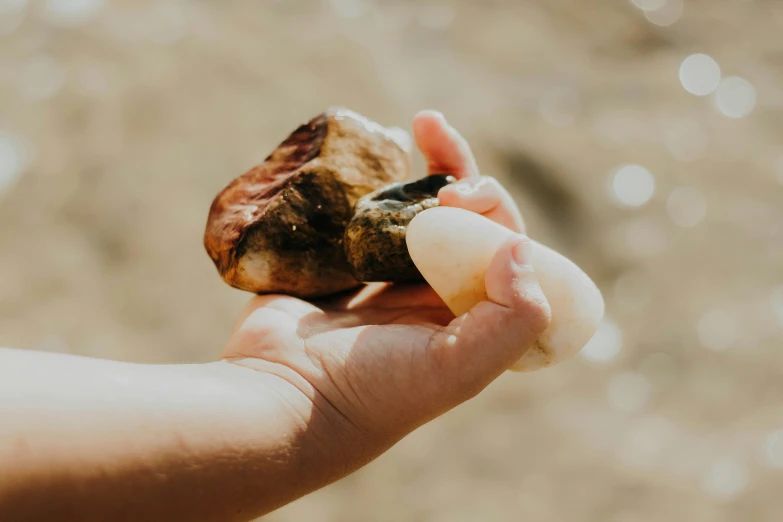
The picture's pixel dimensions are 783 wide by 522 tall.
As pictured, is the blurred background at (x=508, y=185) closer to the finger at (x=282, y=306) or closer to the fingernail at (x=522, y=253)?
the finger at (x=282, y=306)

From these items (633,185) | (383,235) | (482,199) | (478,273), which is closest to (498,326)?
(478,273)

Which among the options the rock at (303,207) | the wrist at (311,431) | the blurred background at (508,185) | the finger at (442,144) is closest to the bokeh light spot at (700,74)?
the blurred background at (508,185)

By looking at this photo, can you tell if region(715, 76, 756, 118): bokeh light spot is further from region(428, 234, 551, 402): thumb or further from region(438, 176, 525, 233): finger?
A: region(428, 234, 551, 402): thumb

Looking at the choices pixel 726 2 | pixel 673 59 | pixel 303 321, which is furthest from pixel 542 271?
pixel 726 2

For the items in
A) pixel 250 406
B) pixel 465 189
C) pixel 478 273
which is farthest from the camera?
pixel 465 189

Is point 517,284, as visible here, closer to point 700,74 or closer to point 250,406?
point 250,406

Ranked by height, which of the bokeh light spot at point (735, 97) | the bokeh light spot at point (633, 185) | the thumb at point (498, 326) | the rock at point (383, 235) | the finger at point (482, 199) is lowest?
the thumb at point (498, 326)
